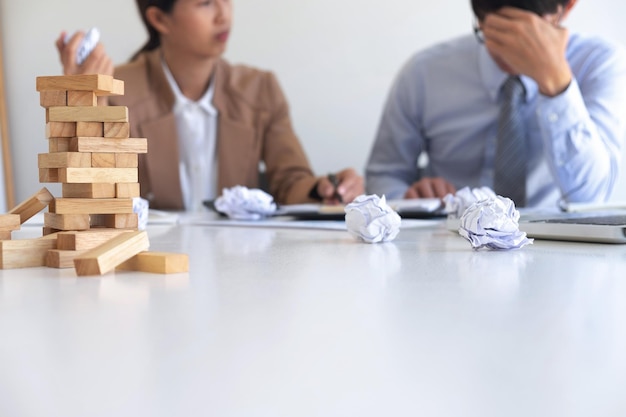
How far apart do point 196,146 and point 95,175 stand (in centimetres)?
183

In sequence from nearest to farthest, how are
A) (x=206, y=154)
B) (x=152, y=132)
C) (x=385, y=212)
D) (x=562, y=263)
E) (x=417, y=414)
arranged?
(x=417, y=414) < (x=562, y=263) < (x=385, y=212) < (x=152, y=132) < (x=206, y=154)

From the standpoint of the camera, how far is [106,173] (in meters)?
0.54

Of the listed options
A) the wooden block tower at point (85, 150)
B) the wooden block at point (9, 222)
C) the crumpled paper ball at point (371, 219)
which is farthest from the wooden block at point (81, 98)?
the crumpled paper ball at point (371, 219)

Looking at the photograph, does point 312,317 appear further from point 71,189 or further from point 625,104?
point 625,104

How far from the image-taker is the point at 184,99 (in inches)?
90.4

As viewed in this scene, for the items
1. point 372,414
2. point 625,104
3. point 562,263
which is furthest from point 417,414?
point 625,104

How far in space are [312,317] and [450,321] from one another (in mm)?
62

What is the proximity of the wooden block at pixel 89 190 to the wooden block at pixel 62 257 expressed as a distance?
4 centimetres

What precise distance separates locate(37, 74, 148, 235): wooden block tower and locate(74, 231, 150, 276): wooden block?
0.16 feet

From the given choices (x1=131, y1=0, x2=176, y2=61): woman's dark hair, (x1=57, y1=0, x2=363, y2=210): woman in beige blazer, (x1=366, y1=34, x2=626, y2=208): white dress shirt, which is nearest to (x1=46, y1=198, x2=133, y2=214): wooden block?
(x1=366, y1=34, x2=626, y2=208): white dress shirt

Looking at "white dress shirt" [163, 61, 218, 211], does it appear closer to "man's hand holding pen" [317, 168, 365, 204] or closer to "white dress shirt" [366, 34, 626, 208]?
"white dress shirt" [366, 34, 626, 208]

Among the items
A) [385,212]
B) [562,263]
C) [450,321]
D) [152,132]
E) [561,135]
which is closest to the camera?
[450,321]

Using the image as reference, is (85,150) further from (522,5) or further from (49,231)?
(522,5)

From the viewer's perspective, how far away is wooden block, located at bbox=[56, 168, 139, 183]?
1.73 feet
